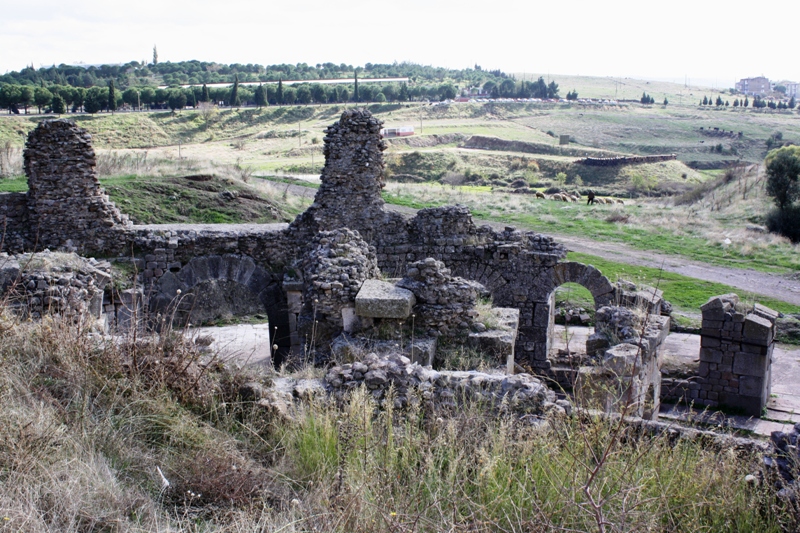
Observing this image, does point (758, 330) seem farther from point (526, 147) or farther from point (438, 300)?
point (526, 147)

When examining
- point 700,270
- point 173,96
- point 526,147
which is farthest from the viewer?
point 526,147

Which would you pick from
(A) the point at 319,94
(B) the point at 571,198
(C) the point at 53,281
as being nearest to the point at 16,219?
(C) the point at 53,281

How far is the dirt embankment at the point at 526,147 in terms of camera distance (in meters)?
68.8

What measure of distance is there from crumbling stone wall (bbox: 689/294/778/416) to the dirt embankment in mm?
58347

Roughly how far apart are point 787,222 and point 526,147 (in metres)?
41.6

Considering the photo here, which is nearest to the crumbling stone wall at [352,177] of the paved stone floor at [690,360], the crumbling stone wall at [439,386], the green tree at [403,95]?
the paved stone floor at [690,360]

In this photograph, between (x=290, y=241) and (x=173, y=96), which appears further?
(x=173, y=96)

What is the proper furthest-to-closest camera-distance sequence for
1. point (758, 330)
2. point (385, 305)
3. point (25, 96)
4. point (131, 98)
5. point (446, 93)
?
point (446, 93) → point (131, 98) → point (25, 96) → point (758, 330) → point (385, 305)

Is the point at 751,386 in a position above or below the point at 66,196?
below

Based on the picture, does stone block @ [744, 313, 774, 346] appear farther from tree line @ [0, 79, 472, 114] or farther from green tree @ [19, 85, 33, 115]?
green tree @ [19, 85, 33, 115]

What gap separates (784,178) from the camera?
31.7m

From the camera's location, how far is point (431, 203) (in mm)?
32406

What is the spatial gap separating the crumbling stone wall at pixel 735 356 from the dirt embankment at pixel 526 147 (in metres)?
58.3

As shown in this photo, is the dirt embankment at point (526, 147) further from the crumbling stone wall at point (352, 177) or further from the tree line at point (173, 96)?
the crumbling stone wall at point (352, 177)
